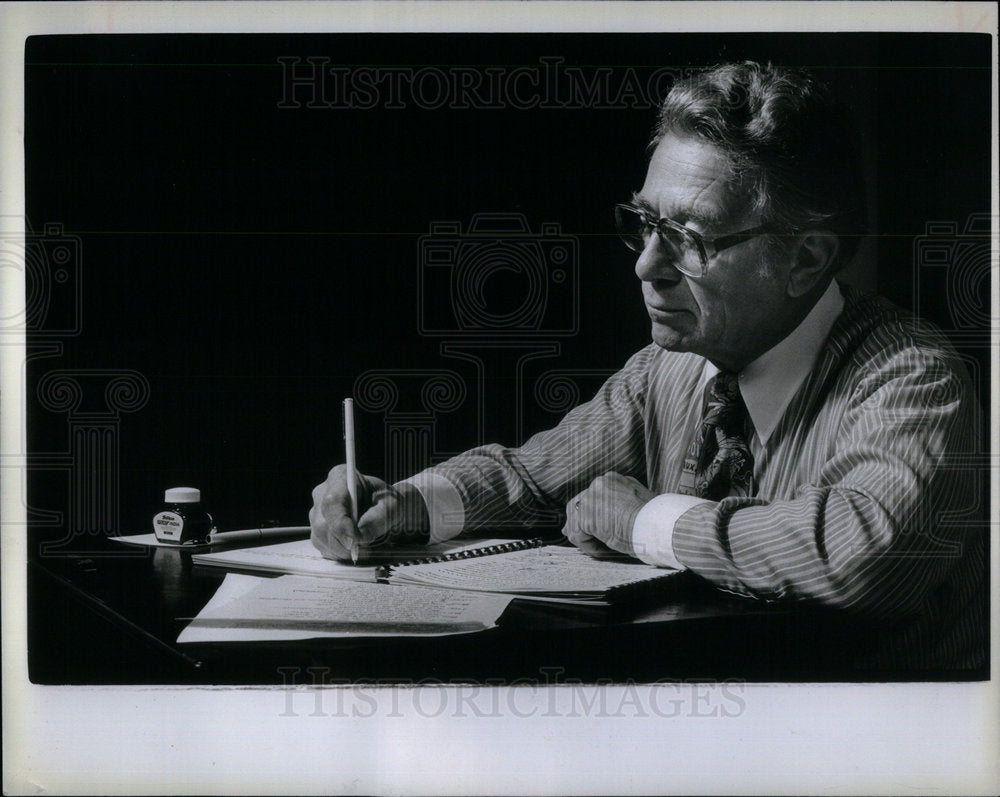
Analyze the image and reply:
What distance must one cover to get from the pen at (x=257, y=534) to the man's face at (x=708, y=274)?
2.20ft

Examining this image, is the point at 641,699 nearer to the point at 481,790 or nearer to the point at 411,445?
the point at 481,790

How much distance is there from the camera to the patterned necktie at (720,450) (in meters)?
1.54

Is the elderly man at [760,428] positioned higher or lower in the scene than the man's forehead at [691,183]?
lower

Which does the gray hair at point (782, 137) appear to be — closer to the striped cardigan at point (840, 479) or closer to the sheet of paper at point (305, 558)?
the striped cardigan at point (840, 479)

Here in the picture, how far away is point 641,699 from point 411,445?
0.56 metres

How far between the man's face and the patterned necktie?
0.05m

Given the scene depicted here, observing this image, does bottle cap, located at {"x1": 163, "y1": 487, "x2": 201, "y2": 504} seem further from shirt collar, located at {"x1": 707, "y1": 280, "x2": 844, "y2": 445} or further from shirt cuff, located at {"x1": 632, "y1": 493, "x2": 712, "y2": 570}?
shirt collar, located at {"x1": 707, "y1": 280, "x2": 844, "y2": 445}

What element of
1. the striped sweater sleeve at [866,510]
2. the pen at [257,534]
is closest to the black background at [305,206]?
the pen at [257,534]

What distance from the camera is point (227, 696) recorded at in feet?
5.15

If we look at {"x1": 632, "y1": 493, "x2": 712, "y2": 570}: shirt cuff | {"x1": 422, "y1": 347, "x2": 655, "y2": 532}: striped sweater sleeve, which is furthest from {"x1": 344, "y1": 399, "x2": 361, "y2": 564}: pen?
{"x1": 632, "y1": 493, "x2": 712, "y2": 570}: shirt cuff

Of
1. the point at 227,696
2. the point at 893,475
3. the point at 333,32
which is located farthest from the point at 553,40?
the point at 227,696

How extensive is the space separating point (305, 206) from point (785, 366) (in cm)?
82

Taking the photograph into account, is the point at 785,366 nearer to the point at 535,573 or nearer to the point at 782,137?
the point at 782,137

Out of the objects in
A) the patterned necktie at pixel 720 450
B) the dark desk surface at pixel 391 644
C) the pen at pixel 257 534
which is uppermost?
the patterned necktie at pixel 720 450
